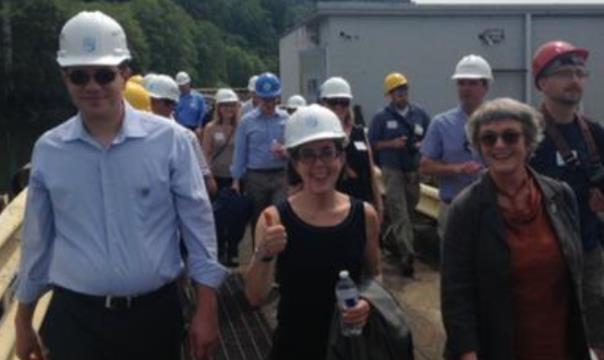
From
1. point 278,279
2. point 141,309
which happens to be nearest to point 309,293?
point 278,279

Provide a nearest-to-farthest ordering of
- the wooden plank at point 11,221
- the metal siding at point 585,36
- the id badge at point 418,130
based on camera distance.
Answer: the wooden plank at point 11,221 < the id badge at point 418,130 < the metal siding at point 585,36

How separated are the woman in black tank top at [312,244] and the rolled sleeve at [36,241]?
79 centimetres

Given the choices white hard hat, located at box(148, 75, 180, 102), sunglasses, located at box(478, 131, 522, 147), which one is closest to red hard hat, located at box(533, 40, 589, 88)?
sunglasses, located at box(478, 131, 522, 147)

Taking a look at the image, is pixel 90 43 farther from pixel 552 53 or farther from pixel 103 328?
pixel 552 53

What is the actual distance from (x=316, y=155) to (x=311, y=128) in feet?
0.36

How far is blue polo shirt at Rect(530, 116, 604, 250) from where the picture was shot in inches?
163

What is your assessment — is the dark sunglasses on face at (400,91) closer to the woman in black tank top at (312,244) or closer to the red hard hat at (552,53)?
the red hard hat at (552,53)

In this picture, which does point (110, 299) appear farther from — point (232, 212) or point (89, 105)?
point (232, 212)

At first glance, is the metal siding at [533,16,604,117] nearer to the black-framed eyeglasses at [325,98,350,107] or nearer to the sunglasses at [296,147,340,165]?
the black-framed eyeglasses at [325,98,350,107]

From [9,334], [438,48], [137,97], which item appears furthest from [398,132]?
[438,48]

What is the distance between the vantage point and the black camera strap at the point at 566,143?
4.13m

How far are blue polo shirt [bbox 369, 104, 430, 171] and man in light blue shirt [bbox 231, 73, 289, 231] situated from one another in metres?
0.97

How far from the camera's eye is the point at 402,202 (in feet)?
27.1

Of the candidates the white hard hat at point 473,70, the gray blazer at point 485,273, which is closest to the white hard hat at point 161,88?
the white hard hat at point 473,70
